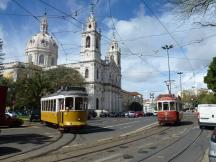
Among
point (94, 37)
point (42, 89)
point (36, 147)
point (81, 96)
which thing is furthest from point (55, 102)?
point (94, 37)

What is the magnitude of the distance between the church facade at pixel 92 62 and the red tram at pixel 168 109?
67.6m

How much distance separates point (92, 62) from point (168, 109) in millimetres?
75565

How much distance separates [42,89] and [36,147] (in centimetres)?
3768

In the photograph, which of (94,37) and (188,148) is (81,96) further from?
(94,37)

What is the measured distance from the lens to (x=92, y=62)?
106438mm

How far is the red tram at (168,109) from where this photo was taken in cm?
3159

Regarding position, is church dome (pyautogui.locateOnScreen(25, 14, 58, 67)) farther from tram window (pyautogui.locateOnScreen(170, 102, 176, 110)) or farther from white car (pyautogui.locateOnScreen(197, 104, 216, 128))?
white car (pyautogui.locateOnScreen(197, 104, 216, 128))

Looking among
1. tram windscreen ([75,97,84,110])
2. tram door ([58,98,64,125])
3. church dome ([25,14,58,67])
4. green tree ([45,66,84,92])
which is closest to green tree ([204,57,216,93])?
green tree ([45,66,84,92])

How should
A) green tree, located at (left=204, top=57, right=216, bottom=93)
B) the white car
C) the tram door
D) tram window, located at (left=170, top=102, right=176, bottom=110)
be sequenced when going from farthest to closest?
green tree, located at (left=204, top=57, right=216, bottom=93) < tram window, located at (left=170, top=102, right=176, bottom=110) < the white car < the tram door

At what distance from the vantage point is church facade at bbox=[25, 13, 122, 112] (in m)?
106

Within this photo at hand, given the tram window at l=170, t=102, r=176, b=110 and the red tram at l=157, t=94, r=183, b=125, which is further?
the tram window at l=170, t=102, r=176, b=110

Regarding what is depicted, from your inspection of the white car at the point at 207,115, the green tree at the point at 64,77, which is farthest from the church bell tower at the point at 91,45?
the white car at the point at 207,115

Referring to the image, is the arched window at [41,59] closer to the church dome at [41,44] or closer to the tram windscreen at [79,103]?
the church dome at [41,44]

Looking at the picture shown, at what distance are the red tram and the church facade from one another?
67.6 meters
